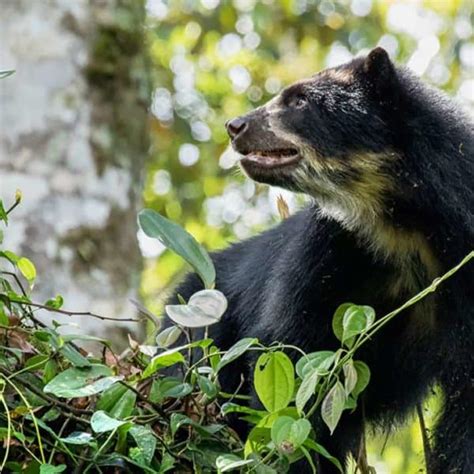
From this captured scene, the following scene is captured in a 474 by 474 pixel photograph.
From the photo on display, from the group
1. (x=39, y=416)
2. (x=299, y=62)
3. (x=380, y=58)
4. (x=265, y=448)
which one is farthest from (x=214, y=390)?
(x=299, y=62)

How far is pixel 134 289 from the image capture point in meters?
5.26

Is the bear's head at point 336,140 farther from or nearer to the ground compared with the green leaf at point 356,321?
nearer to the ground

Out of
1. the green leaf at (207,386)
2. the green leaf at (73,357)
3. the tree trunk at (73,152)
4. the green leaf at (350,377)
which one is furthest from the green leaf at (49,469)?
the tree trunk at (73,152)

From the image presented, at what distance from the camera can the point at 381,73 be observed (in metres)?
4.29

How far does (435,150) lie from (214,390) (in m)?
1.45

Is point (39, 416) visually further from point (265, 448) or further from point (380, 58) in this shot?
point (380, 58)

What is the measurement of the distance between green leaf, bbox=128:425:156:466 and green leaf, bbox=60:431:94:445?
0.35 ft

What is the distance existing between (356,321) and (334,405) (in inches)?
9.2

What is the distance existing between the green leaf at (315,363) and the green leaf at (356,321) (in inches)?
2.6

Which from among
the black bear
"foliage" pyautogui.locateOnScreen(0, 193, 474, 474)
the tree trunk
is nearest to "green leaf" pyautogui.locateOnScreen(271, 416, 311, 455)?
"foliage" pyautogui.locateOnScreen(0, 193, 474, 474)

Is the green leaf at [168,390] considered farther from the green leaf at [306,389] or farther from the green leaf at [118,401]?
the green leaf at [306,389]

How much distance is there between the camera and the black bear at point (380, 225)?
4047mm

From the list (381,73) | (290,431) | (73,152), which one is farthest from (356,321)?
(73,152)

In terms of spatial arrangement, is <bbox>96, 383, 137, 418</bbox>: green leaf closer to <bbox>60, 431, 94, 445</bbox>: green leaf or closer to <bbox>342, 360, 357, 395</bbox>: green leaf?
<bbox>60, 431, 94, 445</bbox>: green leaf
